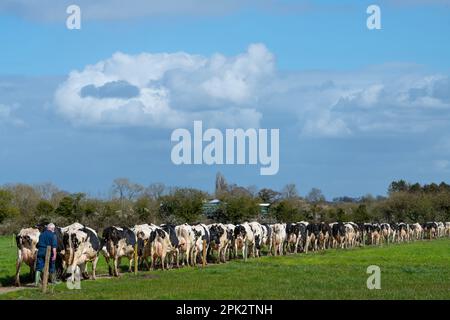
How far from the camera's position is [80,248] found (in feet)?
95.9

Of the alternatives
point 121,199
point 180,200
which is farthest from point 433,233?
point 121,199

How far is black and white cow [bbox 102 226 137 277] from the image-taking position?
32.4 m

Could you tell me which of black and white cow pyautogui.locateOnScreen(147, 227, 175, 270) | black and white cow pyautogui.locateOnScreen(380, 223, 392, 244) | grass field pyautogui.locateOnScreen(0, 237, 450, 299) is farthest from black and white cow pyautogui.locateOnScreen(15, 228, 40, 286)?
black and white cow pyautogui.locateOnScreen(380, 223, 392, 244)

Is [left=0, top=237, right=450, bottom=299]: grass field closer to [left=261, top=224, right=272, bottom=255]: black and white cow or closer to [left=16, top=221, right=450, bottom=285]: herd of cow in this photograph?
[left=16, top=221, right=450, bottom=285]: herd of cow

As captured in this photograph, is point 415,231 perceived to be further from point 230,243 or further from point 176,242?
point 176,242

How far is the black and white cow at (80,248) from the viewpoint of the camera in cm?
2875

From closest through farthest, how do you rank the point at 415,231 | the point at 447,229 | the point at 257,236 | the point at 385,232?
the point at 257,236 < the point at 385,232 < the point at 415,231 < the point at 447,229

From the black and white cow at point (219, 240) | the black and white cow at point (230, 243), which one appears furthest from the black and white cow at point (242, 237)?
the black and white cow at point (219, 240)

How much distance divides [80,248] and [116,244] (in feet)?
11.4

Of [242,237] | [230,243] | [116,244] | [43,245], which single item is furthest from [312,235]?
[43,245]
